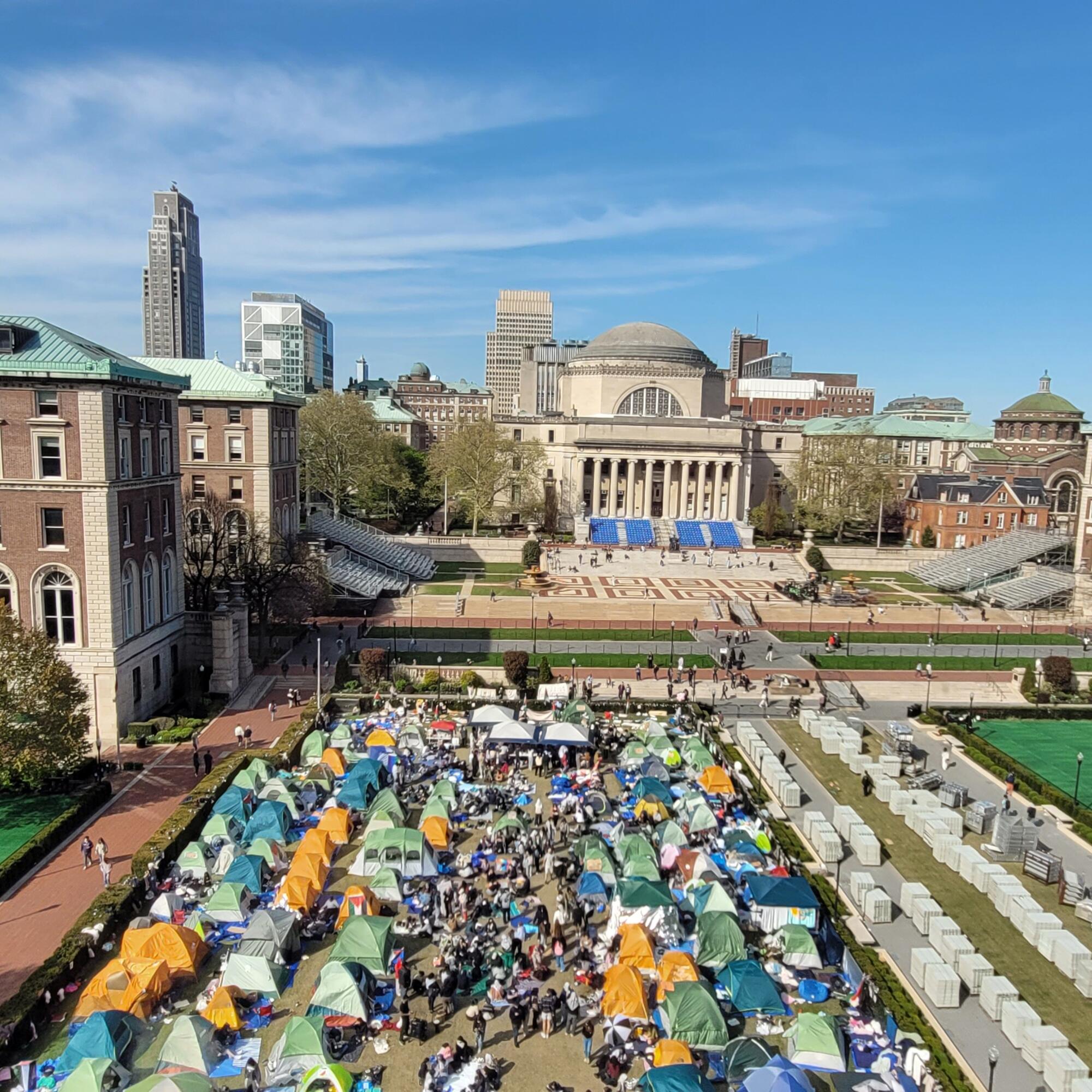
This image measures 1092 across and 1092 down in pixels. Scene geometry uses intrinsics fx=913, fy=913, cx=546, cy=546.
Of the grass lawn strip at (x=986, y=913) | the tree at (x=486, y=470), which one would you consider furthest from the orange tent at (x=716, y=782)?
the tree at (x=486, y=470)

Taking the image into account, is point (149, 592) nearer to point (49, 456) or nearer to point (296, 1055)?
point (49, 456)

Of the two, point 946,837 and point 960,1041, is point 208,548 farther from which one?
point 960,1041

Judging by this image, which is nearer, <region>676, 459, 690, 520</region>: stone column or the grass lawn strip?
the grass lawn strip

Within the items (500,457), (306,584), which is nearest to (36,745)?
(306,584)

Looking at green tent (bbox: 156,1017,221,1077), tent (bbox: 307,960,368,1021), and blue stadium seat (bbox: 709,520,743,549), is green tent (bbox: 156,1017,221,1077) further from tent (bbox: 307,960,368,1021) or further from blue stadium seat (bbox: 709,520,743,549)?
blue stadium seat (bbox: 709,520,743,549)

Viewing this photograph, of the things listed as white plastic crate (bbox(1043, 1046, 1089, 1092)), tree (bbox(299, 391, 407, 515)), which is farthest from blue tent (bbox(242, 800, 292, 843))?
tree (bbox(299, 391, 407, 515))

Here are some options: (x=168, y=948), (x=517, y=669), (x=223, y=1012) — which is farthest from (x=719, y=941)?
(x=517, y=669)
